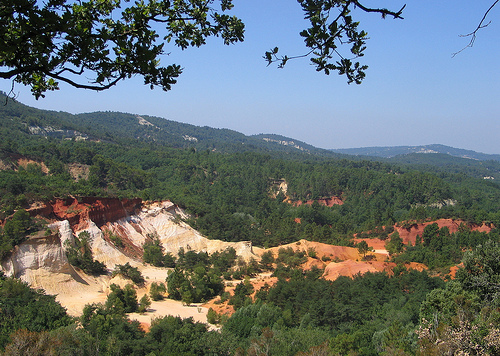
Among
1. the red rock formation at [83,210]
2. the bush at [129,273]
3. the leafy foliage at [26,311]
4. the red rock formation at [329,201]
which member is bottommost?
the red rock formation at [329,201]

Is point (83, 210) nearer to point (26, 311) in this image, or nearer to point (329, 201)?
point (26, 311)

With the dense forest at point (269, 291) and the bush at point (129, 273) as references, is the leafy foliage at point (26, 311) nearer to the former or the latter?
the dense forest at point (269, 291)

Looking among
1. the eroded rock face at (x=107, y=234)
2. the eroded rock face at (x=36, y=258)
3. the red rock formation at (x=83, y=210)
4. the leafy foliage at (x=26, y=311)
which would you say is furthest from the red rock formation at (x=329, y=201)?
the leafy foliage at (x=26, y=311)

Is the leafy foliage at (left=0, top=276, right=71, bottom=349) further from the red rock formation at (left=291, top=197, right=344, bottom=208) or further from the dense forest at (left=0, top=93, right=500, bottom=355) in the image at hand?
the red rock formation at (left=291, top=197, right=344, bottom=208)

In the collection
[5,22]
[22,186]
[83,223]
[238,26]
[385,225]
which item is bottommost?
[385,225]

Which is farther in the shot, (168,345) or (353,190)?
(353,190)

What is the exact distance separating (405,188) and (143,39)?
287 ft

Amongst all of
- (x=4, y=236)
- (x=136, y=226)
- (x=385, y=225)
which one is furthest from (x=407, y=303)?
(x=385, y=225)

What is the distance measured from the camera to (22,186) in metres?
32.6

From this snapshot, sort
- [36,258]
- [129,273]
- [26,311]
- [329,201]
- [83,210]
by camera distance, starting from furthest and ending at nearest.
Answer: [329,201]
[83,210]
[129,273]
[36,258]
[26,311]

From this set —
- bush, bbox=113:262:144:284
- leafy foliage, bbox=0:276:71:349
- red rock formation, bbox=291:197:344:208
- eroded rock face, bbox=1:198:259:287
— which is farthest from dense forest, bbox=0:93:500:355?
red rock formation, bbox=291:197:344:208

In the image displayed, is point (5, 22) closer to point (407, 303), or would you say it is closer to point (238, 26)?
point (238, 26)

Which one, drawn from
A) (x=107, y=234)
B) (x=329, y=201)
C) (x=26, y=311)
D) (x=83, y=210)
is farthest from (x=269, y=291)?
(x=329, y=201)


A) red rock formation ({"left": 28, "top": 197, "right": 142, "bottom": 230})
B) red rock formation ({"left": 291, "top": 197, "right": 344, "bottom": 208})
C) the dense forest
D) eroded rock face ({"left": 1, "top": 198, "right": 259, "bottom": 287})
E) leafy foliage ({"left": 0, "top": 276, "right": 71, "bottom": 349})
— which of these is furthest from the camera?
red rock formation ({"left": 291, "top": 197, "right": 344, "bottom": 208})
